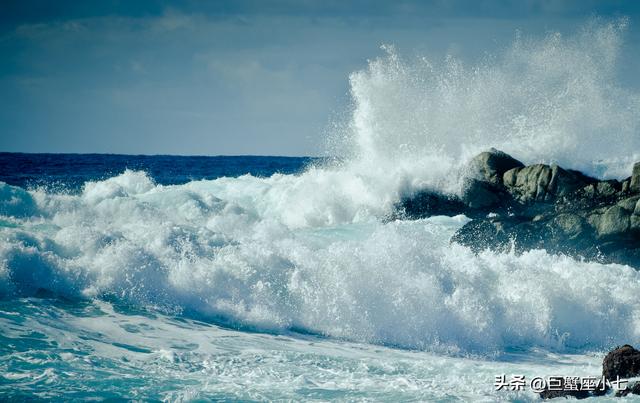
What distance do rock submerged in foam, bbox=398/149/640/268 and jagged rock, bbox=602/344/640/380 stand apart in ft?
24.5

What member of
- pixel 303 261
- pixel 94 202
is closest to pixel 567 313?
pixel 303 261

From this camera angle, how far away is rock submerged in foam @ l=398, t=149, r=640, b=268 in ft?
47.6

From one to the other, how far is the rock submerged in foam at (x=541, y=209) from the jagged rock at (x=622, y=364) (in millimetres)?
7473

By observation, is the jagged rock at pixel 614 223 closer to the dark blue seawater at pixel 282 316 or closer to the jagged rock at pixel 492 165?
the dark blue seawater at pixel 282 316

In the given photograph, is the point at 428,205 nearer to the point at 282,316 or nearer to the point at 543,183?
the point at 543,183

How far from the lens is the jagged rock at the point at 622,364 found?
6895mm

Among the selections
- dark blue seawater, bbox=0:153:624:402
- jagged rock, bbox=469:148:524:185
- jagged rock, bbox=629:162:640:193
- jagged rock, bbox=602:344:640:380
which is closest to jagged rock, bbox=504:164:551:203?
jagged rock, bbox=469:148:524:185

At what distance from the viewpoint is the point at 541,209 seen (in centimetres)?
1642

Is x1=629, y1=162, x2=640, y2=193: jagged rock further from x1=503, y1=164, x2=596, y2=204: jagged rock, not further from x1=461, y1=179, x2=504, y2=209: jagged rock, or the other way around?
x1=461, y1=179, x2=504, y2=209: jagged rock

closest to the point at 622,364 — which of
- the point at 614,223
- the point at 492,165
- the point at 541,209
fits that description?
the point at 614,223

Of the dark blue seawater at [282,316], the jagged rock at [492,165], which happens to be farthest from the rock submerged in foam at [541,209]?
the dark blue seawater at [282,316]

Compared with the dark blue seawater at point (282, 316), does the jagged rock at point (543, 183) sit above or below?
above

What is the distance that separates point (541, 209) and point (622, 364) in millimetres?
9892

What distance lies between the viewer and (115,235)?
10680mm
